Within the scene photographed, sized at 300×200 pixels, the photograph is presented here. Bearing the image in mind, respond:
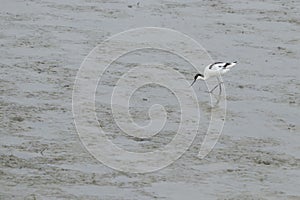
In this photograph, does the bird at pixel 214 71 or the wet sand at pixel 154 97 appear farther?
the bird at pixel 214 71

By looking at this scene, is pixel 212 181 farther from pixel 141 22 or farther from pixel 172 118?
pixel 141 22

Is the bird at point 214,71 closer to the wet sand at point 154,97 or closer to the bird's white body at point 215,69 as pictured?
the bird's white body at point 215,69

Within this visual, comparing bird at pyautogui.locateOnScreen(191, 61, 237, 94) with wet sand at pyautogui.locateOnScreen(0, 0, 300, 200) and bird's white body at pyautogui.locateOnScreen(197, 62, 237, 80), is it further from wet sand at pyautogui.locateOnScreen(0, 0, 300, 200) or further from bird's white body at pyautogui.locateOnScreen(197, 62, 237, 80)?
wet sand at pyautogui.locateOnScreen(0, 0, 300, 200)

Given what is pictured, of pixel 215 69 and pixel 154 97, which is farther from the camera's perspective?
pixel 215 69

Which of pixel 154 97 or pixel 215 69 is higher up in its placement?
pixel 215 69

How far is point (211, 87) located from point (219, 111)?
1020 millimetres

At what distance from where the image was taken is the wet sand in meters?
8.69

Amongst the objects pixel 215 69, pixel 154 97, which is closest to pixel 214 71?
pixel 215 69

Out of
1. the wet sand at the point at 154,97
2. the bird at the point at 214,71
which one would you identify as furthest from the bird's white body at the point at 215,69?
the wet sand at the point at 154,97

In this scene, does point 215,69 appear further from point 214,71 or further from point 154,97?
point 154,97

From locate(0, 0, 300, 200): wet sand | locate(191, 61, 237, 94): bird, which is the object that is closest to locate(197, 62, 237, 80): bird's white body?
locate(191, 61, 237, 94): bird

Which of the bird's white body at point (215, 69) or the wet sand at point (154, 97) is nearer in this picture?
the wet sand at point (154, 97)

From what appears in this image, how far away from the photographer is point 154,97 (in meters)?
11.4

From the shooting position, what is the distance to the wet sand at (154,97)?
8.69 metres
